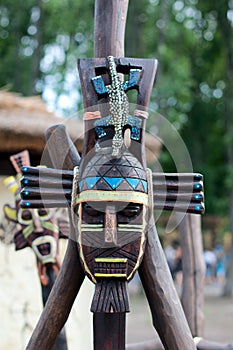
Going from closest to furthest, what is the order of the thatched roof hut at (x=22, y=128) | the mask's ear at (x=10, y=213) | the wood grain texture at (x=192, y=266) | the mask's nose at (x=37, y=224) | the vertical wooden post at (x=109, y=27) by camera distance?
the vertical wooden post at (x=109, y=27), the mask's nose at (x=37, y=224), the mask's ear at (x=10, y=213), the wood grain texture at (x=192, y=266), the thatched roof hut at (x=22, y=128)

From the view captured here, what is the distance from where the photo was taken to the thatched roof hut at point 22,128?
469 cm

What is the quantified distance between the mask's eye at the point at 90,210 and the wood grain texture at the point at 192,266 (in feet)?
5.11

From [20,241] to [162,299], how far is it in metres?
0.98

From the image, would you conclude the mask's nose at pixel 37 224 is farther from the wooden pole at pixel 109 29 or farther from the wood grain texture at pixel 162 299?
the wooden pole at pixel 109 29

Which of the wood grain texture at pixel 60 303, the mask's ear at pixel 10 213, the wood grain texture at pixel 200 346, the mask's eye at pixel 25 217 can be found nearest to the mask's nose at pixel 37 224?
the mask's eye at pixel 25 217

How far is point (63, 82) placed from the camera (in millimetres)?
14461

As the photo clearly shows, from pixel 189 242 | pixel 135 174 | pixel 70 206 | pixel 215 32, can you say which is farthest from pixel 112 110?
pixel 215 32

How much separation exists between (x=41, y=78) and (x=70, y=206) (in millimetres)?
12176

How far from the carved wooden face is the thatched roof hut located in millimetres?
2308

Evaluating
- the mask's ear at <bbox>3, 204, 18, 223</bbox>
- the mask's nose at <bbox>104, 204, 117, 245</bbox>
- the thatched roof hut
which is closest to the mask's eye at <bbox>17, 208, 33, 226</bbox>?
the mask's ear at <bbox>3, 204, 18, 223</bbox>

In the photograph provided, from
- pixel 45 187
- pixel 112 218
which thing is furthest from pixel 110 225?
pixel 45 187

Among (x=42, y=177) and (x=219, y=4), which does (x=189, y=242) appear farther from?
(x=219, y=4)

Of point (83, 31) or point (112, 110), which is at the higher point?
point (83, 31)

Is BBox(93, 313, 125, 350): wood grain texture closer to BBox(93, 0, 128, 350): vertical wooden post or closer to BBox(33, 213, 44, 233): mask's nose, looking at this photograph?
BBox(33, 213, 44, 233): mask's nose
